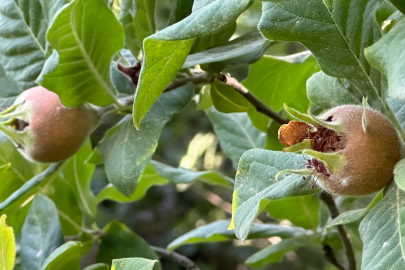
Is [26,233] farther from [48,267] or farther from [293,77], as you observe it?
[293,77]

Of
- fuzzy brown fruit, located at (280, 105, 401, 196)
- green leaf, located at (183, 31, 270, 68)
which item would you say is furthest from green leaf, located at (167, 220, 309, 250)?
fuzzy brown fruit, located at (280, 105, 401, 196)

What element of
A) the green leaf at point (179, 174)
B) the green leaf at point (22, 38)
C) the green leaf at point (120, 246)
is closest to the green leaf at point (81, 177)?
the green leaf at point (120, 246)

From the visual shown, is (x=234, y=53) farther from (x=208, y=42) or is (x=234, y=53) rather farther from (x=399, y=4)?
(x=399, y=4)

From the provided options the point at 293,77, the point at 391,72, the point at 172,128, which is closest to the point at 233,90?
the point at 293,77

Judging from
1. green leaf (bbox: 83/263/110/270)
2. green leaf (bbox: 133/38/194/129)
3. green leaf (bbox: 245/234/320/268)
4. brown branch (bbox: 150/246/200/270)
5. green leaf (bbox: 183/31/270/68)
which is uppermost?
green leaf (bbox: 133/38/194/129)

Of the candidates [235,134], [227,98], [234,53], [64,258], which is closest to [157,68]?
[234,53]

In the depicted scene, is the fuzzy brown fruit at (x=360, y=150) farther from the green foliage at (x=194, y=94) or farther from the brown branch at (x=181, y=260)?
the brown branch at (x=181, y=260)

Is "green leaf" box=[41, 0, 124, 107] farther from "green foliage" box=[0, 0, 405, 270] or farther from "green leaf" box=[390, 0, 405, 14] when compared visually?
"green leaf" box=[390, 0, 405, 14]
